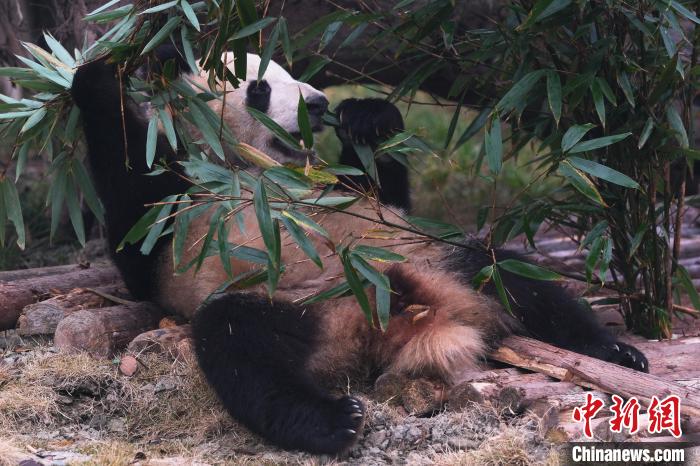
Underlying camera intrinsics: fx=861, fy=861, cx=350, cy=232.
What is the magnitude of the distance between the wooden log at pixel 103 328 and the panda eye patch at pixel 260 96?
2.60 ft

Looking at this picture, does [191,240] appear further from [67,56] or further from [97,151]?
[67,56]

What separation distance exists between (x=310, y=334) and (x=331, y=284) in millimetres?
216

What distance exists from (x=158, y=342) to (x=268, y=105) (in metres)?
0.90

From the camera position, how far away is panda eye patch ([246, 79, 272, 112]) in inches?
117

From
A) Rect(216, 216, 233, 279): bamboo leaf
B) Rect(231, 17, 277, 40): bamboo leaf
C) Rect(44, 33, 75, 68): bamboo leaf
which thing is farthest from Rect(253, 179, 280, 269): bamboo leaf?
Rect(44, 33, 75, 68): bamboo leaf

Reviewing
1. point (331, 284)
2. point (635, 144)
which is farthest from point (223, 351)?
point (635, 144)

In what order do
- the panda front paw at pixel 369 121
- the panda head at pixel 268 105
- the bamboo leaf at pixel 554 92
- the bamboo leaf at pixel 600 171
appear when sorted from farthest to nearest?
the panda head at pixel 268 105, the panda front paw at pixel 369 121, the bamboo leaf at pixel 554 92, the bamboo leaf at pixel 600 171

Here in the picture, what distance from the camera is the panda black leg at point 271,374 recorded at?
82.4 inches

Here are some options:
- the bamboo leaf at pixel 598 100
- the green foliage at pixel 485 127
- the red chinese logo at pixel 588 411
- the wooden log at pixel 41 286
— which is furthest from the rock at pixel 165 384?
the bamboo leaf at pixel 598 100

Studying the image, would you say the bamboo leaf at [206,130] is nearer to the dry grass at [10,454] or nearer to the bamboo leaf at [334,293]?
the bamboo leaf at [334,293]

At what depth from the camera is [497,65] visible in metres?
2.96

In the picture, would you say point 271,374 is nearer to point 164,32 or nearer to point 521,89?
point 164,32

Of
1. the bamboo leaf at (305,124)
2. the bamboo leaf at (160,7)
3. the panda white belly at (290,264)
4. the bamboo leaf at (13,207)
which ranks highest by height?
the bamboo leaf at (160,7)

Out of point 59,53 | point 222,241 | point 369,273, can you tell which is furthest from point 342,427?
point 59,53
